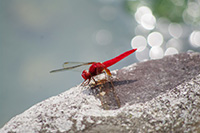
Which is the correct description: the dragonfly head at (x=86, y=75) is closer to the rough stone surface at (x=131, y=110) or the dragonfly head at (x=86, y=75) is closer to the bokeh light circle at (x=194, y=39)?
the rough stone surface at (x=131, y=110)

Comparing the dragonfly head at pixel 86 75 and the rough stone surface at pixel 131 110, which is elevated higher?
the dragonfly head at pixel 86 75

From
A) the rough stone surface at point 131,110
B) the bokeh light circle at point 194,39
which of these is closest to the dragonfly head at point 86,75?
the rough stone surface at point 131,110

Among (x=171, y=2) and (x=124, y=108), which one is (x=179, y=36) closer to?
(x=171, y=2)

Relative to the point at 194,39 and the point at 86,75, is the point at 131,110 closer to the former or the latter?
the point at 86,75

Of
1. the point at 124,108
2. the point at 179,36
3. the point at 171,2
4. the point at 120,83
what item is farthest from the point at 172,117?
the point at 171,2

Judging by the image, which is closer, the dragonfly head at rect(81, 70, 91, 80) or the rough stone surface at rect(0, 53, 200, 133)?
the rough stone surface at rect(0, 53, 200, 133)

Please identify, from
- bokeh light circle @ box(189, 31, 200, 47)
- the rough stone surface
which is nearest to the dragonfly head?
the rough stone surface

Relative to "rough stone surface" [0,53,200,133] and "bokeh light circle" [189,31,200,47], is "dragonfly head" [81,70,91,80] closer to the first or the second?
"rough stone surface" [0,53,200,133]

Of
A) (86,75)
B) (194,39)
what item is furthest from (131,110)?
(194,39)
